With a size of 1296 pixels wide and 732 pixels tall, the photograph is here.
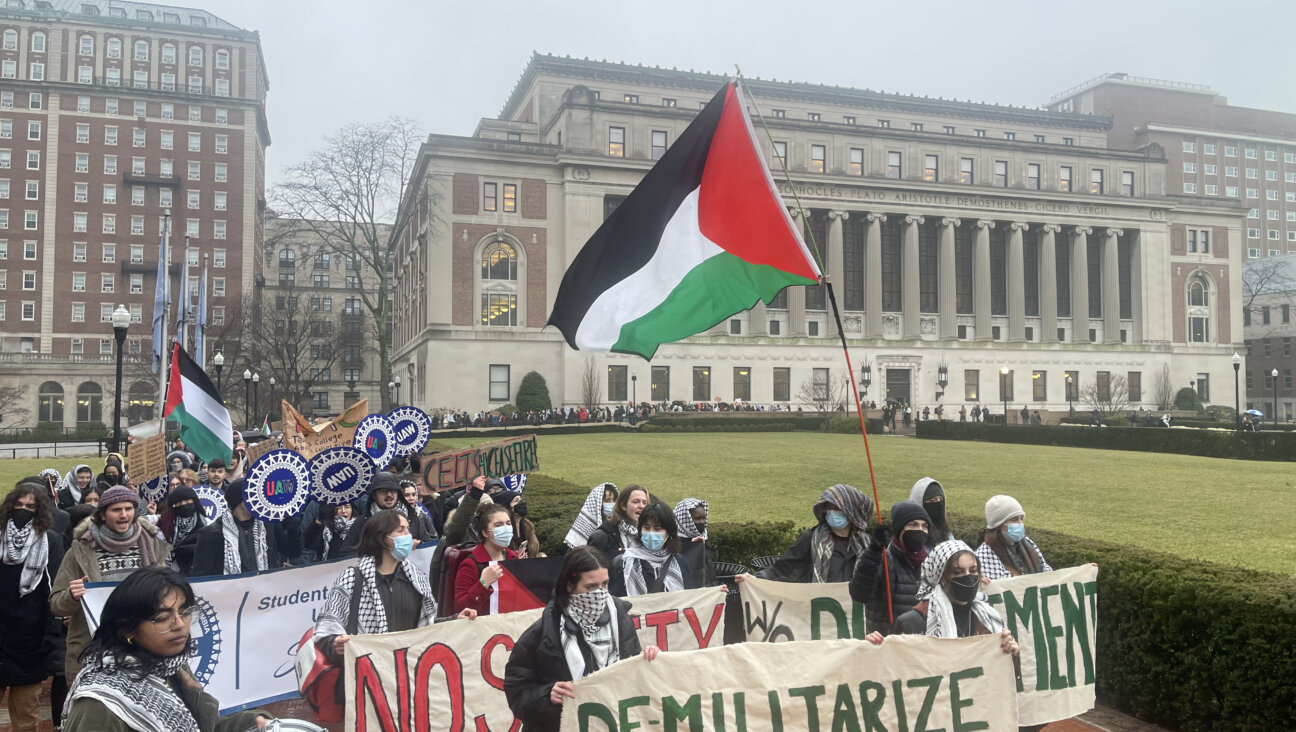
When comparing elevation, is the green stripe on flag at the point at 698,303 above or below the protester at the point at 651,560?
above

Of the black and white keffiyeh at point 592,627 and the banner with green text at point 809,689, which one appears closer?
the banner with green text at point 809,689

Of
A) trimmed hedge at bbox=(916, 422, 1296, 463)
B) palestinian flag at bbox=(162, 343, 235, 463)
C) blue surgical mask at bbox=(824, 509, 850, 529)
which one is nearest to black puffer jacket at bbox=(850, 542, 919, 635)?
blue surgical mask at bbox=(824, 509, 850, 529)

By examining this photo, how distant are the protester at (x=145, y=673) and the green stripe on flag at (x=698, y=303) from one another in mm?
4403

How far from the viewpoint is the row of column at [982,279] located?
257ft

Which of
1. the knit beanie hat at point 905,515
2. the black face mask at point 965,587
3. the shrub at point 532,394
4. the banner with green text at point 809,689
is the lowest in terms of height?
the banner with green text at point 809,689

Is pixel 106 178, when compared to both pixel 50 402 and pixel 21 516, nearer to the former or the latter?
pixel 50 402

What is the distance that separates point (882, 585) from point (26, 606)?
6513mm

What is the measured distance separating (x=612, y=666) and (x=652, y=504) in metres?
2.38

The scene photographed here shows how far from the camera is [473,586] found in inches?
274

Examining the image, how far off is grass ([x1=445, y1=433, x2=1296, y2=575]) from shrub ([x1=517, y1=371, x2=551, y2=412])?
27.0 metres

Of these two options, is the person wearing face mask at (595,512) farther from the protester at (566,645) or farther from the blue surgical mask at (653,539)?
the protester at (566,645)

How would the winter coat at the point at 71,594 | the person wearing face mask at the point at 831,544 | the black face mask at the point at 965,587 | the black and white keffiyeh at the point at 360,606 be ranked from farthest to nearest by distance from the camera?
the person wearing face mask at the point at 831,544, the winter coat at the point at 71,594, the black and white keffiyeh at the point at 360,606, the black face mask at the point at 965,587

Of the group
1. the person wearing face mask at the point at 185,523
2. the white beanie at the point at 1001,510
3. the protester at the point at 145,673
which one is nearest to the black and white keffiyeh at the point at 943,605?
the white beanie at the point at 1001,510

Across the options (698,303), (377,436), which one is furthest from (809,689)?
(377,436)
